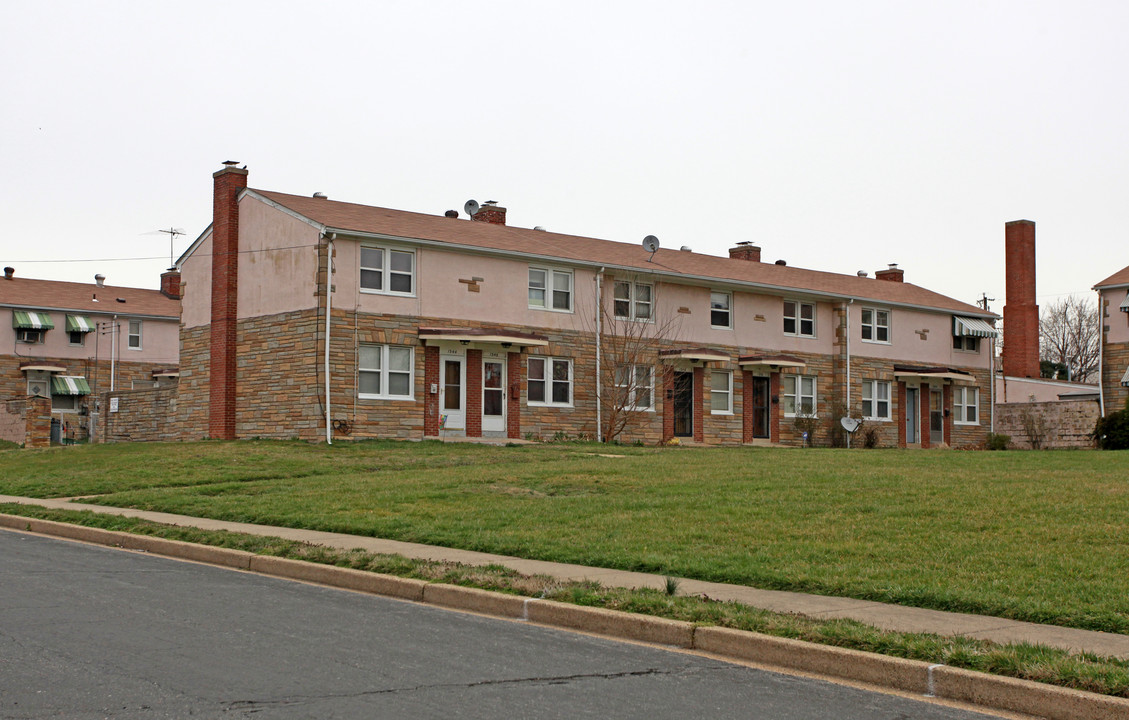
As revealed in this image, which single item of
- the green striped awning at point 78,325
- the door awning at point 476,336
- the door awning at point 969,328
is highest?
the green striped awning at point 78,325

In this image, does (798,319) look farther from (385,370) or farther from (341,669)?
(341,669)

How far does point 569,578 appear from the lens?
10930 mm

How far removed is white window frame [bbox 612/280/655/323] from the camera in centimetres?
3616

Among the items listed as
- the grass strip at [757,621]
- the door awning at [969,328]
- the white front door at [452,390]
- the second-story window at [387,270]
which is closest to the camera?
the grass strip at [757,621]

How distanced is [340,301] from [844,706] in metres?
24.8

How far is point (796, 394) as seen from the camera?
40312 millimetres

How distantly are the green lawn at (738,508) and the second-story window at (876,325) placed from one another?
16.5 m

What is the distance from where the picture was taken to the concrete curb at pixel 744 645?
6742 millimetres

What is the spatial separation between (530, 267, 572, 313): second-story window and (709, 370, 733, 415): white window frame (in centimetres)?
599

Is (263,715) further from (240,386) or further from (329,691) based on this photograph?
(240,386)

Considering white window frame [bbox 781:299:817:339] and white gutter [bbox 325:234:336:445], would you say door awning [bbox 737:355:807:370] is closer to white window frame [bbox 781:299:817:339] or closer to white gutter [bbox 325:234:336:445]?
white window frame [bbox 781:299:817:339]

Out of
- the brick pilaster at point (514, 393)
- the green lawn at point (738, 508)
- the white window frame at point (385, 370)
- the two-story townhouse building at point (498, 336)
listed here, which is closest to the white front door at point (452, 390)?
the two-story townhouse building at point (498, 336)

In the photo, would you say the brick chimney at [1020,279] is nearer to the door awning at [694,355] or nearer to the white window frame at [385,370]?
the door awning at [694,355]

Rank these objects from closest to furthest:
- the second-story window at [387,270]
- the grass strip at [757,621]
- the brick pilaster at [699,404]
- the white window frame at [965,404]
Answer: the grass strip at [757,621]
the second-story window at [387,270]
the brick pilaster at [699,404]
the white window frame at [965,404]
